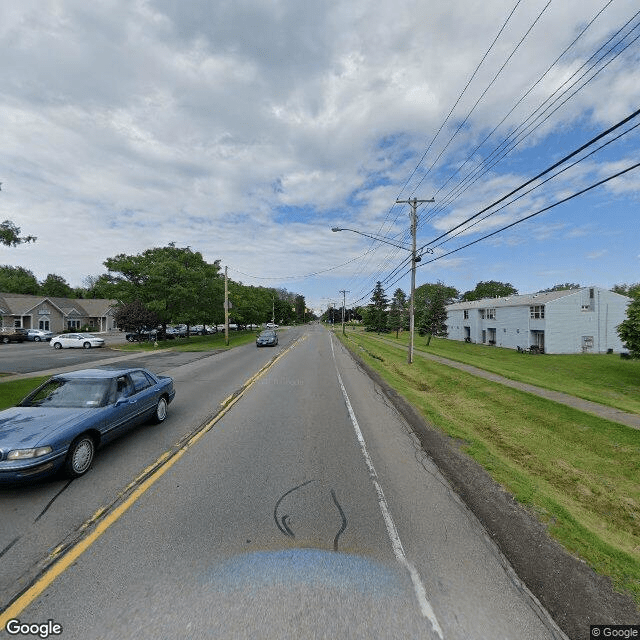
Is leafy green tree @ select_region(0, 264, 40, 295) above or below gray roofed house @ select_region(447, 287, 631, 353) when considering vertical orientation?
above

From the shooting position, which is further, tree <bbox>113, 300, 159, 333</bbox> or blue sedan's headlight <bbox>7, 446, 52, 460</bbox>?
tree <bbox>113, 300, 159, 333</bbox>

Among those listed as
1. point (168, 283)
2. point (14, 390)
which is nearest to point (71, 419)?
point (14, 390)

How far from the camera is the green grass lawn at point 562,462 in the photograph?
13.1 ft

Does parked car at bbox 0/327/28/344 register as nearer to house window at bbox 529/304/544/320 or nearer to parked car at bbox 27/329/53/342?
parked car at bbox 27/329/53/342

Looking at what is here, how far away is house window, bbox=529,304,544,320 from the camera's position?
3931cm

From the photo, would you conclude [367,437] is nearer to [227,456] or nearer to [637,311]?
[227,456]

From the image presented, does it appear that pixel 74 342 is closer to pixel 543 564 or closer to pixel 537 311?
pixel 543 564

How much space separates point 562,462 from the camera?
21.9 ft

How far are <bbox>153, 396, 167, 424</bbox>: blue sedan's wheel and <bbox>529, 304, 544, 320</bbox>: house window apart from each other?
138 feet

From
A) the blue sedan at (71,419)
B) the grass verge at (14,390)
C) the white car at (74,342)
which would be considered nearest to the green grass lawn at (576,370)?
the blue sedan at (71,419)

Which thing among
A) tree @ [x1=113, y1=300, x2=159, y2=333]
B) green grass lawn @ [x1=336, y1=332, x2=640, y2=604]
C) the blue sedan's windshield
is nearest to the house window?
green grass lawn @ [x1=336, y1=332, x2=640, y2=604]

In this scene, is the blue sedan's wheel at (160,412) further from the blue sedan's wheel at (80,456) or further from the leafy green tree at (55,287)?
the leafy green tree at (55,287)

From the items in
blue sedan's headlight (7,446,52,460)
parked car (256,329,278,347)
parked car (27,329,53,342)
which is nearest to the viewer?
blue sedan's headlight (7,446,52,460)

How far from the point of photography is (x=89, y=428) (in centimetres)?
546
